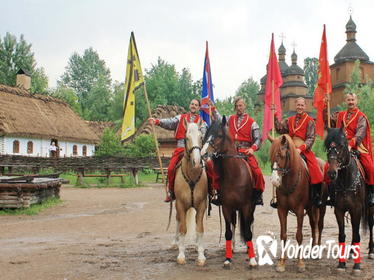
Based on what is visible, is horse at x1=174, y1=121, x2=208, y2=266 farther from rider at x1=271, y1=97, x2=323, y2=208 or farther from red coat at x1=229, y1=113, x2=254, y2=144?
rider at x1=271, y1=97, x2=323, y2=208

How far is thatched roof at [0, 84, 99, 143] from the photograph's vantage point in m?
34.4

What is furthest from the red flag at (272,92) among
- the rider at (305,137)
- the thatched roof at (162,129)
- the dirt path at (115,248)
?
the thatched roof at (162,129)

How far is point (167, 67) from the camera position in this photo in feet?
213

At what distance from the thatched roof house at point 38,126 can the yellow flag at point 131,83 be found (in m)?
26.5

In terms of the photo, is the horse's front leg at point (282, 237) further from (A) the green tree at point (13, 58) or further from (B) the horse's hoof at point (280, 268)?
(A) the green tree at point (13, 58)

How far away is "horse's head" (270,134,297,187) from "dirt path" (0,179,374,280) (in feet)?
4.79

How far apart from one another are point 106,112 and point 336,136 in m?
70.0

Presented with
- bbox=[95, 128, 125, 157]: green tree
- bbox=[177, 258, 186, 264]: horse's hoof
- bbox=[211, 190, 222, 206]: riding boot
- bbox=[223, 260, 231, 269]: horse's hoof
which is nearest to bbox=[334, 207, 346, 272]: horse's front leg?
bbox=[223, 260, 231, 269]: horse's hoof

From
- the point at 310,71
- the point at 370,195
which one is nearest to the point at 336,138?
the point at 370,195

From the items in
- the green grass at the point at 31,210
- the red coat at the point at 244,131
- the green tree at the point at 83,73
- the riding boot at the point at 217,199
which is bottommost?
the green grass at the point at 31,210

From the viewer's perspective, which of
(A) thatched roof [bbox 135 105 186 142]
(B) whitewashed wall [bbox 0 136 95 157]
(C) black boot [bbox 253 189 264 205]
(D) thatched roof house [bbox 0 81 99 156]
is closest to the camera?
(C) black boot [bbox 253 189 264 205]

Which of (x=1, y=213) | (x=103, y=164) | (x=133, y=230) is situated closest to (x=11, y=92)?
(x=103, y=164)

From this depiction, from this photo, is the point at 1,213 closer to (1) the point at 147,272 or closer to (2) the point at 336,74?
(1) the point at 147,272

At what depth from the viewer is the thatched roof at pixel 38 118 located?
34406mm
